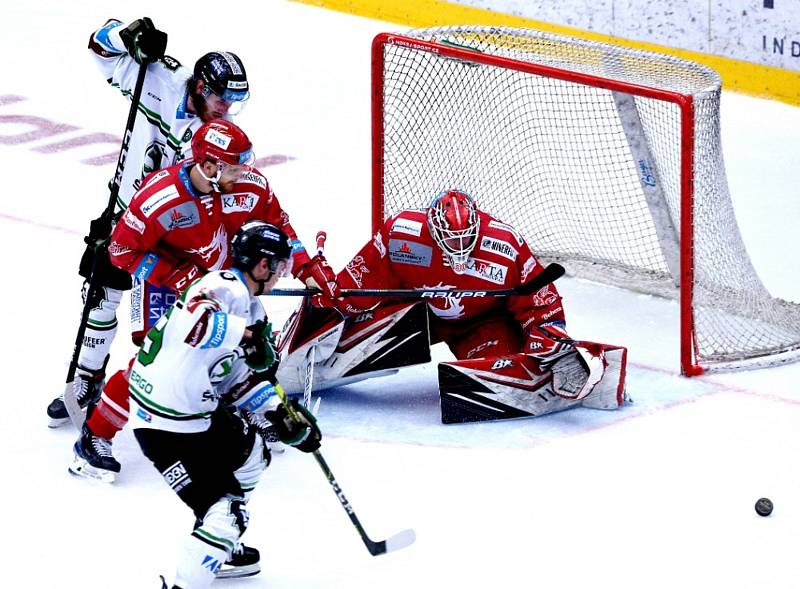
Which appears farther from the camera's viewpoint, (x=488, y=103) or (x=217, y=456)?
(x=488, y=103)

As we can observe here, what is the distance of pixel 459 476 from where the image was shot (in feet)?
15.5

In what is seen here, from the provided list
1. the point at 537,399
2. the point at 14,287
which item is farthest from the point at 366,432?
the point at 14,287

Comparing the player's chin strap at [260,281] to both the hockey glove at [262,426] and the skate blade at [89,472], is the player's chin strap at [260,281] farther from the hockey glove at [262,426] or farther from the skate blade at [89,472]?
the skate blade at [89,472]

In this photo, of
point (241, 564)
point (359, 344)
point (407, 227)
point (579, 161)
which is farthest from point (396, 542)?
point (579, 161)

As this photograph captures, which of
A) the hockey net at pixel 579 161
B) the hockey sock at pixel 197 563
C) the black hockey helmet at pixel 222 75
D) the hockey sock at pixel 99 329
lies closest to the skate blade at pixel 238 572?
the hockey sock at pixel 197 563

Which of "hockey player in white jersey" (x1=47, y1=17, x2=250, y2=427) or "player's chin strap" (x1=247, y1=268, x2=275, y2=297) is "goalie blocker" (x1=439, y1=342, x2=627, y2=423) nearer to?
"hockey player in white jersey" (x1=47, y1=17, x2=250, y2=427)

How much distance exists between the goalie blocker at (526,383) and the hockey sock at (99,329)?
3.65 feet

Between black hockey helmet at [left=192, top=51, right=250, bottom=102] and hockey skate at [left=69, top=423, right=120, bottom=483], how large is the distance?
1182 millimetres

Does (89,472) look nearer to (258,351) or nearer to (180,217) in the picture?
(180,217)

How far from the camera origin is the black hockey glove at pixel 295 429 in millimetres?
3791

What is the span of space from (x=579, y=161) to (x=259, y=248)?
293 centimetres

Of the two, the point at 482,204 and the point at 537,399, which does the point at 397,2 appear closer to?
the point at 482,204

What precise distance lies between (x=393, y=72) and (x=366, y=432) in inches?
70.7

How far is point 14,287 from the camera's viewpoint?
633 cm
